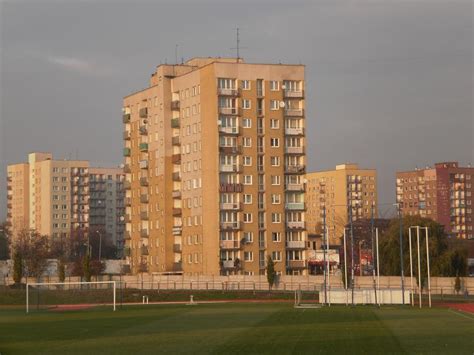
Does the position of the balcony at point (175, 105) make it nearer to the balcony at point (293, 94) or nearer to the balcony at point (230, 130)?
the balcony at point (230, 130)

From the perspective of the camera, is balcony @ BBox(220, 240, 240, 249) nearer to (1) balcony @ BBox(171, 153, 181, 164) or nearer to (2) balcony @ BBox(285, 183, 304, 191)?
(2) balcony @ BBox(285, 183, 304, 191)

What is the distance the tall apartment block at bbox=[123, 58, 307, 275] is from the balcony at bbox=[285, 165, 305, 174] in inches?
5.2

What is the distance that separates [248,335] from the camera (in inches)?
1594

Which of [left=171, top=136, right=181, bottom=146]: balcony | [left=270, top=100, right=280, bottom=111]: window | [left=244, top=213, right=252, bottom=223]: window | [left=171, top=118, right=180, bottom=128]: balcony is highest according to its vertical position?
[left=270, top=100, right=280, bottom=111]: window

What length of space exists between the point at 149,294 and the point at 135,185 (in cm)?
5529

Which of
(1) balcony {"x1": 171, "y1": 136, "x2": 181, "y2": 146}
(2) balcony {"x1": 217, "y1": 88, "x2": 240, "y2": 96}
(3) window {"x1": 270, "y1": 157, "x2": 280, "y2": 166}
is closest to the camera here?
(2) balcony {"x1": 217, "y1": 88, "x2": 240, "y2": 96}

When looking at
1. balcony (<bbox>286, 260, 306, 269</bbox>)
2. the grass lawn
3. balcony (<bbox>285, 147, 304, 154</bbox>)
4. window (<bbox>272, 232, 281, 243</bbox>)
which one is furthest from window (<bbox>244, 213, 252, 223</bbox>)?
the grass lawn

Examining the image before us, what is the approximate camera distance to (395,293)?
77250mm

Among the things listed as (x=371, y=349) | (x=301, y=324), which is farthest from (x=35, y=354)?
(x=301, y=324)

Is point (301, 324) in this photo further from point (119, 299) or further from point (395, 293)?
point (119, 299)

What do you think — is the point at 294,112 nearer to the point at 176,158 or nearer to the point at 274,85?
the point at 274,85

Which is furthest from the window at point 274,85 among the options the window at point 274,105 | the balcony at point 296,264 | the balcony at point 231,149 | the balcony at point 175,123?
the balcony at point 296,264

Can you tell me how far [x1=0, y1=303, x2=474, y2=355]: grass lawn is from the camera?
3375 centimetres

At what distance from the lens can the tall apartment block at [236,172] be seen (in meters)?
129
